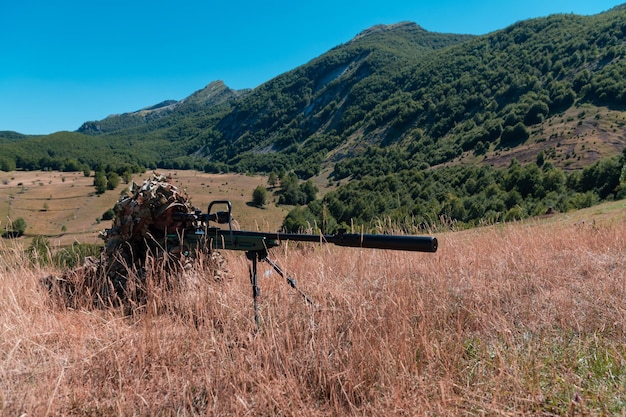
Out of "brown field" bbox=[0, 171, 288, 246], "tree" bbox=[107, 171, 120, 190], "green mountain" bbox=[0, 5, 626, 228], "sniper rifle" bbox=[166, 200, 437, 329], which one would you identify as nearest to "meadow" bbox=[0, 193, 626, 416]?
"sniper rifle" bbox=[166, 200, 437, 329]

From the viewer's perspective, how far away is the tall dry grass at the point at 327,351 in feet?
7.47

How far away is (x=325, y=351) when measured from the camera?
106 inches

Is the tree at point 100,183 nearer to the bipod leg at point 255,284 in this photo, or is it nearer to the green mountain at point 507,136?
the green mountain at point 507,136

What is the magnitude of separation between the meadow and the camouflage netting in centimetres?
20

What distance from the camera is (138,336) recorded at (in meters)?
3.17

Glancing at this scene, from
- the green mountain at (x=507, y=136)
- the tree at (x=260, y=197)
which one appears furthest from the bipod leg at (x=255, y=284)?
the tree at (x=260, y=197)

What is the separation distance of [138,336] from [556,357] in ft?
11.1

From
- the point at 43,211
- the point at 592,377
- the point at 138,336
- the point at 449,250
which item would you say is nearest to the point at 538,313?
the point at 592,377

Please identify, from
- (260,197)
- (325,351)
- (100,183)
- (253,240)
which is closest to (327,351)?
(325,351)

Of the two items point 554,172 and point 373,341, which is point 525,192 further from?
point 373,341

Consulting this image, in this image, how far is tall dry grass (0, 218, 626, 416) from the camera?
7.47ft

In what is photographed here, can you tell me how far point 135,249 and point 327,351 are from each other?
3049 mm

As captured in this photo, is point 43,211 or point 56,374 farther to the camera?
point 43,211

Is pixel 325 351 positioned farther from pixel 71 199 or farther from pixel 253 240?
pixel 71 199
